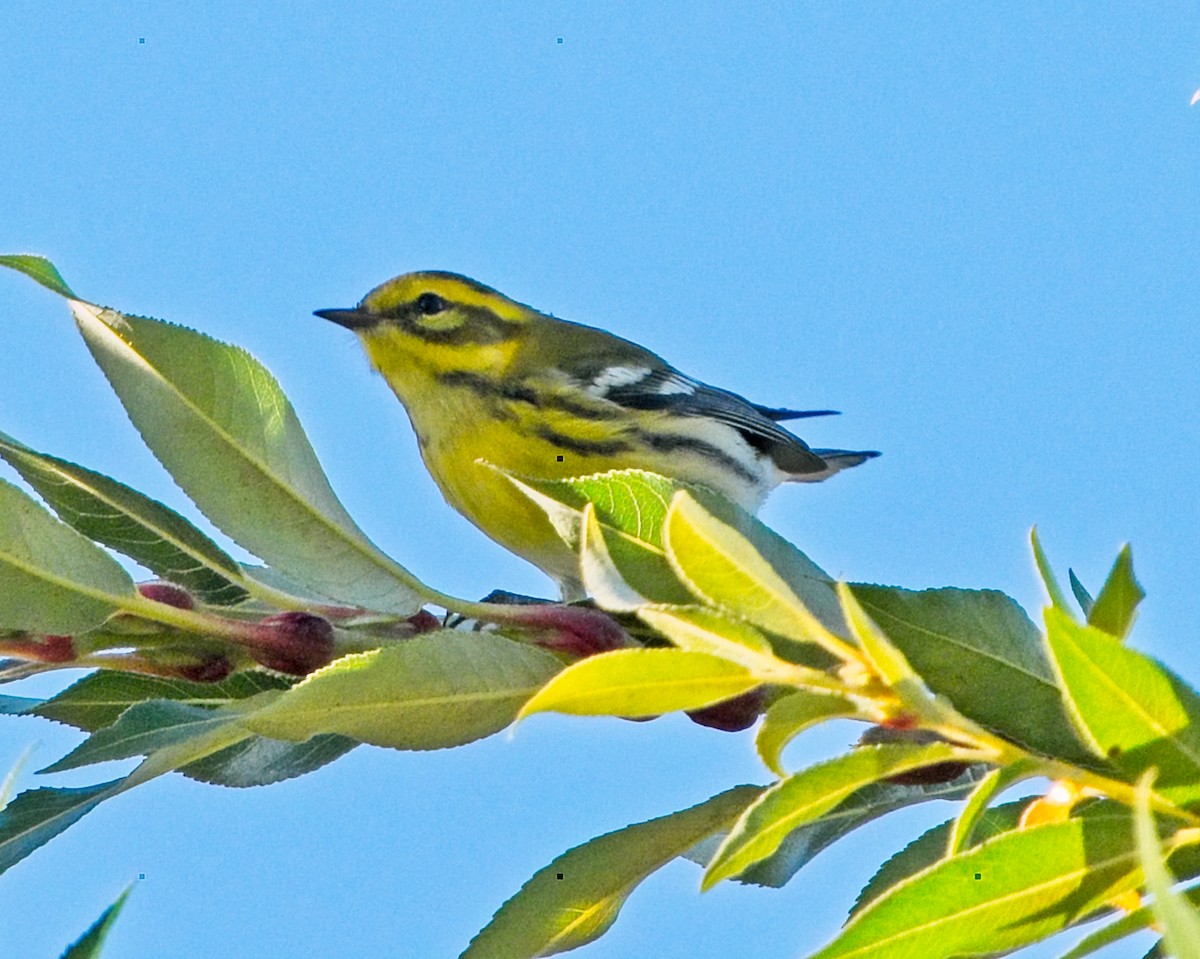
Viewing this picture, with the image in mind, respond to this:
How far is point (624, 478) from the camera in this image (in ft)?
4.63

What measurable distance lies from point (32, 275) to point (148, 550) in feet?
1.18

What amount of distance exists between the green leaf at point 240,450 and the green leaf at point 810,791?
591mm

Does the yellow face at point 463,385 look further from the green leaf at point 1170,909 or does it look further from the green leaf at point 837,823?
the green leaf at point 1170,909

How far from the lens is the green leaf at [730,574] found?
109 centimetres

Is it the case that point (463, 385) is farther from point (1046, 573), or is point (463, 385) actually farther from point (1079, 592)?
point (1046, 573)

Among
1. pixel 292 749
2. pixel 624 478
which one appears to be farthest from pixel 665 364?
pixel 624 478

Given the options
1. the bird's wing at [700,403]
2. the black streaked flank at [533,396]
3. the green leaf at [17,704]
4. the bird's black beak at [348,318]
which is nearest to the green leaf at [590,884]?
the green leaf at [17,704]

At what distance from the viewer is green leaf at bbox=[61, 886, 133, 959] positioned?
1.18 m

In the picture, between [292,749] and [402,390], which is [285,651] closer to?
[292,749]

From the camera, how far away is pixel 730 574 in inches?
43.8

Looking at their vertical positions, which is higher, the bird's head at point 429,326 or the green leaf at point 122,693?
the bird's head at point 429,326

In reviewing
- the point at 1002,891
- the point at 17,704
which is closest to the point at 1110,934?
the point at 1002,891

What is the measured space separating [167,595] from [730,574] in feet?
2.49

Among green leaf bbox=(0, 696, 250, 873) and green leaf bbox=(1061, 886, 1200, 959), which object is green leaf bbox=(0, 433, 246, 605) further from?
green leaf bbox=(1061, 886, 1200, 959)
